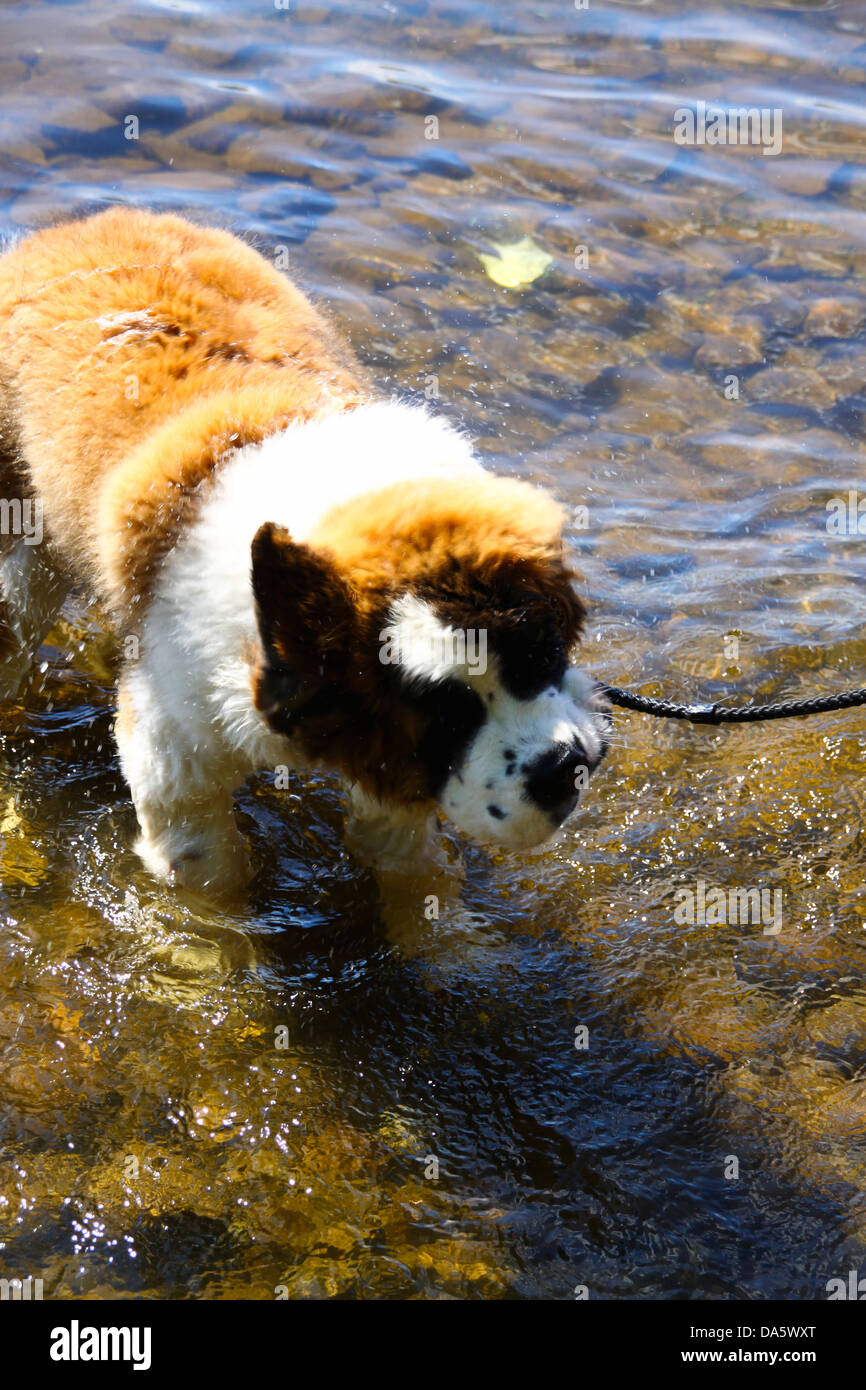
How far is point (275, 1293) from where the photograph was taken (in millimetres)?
3551

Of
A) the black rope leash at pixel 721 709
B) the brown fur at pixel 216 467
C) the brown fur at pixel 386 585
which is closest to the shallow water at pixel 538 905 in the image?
the brown fur at pixel 216 467

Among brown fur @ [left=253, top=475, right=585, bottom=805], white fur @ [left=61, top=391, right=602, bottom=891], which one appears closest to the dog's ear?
brown fur @ [left=253, top=475, right=585, bottom=805]

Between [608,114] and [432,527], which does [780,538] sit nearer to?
[432,527]

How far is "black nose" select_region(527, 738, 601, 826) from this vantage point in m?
3.34

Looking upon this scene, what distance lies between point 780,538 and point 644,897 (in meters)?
2.91

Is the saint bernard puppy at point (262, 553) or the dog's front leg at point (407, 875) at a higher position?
the saint bernard puppy at point (262, 553)

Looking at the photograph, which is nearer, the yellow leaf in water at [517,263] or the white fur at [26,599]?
the white fur at [26,599]

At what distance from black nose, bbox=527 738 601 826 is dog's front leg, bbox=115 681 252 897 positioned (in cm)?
125

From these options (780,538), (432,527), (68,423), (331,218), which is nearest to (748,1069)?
(432,527)

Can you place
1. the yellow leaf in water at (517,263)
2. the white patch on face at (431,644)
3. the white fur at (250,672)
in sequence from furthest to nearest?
the yellow leaf in water at (517,263)
the white fur at (250,672)
the white patch on face at (431,644)

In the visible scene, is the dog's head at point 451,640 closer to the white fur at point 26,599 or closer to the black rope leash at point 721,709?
the black rope leash at point 721,709

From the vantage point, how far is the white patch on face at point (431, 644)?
329cm

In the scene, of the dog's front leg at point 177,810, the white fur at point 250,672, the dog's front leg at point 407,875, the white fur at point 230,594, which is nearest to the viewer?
the white fur at point 250,672

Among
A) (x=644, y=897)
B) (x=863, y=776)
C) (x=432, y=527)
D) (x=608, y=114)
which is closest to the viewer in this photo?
(x=432, y=527)
